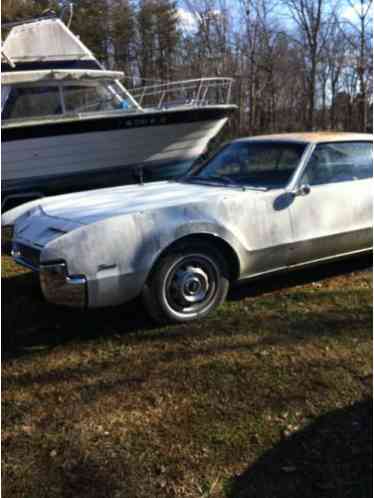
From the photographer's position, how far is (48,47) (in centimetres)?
1100

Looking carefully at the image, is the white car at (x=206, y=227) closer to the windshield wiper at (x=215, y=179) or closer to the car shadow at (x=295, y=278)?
the windshield wiper at (x=215, y=179)

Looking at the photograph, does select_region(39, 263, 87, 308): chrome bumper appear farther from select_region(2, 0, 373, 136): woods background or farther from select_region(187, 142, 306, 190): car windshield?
select_region(2, 0, 373, 136): woods background

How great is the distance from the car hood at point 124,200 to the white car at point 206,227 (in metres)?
0.01

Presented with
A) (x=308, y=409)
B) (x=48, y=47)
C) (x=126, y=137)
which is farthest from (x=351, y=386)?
(x=48, y=47)

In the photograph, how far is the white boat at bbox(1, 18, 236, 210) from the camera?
9.94m

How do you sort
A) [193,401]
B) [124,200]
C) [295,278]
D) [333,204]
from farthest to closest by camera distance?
[295,278] → [333,204] → [124,200] → [193,401]

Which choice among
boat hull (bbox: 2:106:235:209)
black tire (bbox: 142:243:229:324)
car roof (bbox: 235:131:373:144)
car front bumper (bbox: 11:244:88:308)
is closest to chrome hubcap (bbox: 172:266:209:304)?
black tire (bbox: 142:243:229:324)

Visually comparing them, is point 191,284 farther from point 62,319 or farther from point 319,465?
point 319,465

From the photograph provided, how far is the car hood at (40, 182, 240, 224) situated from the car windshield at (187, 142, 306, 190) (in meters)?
0.28

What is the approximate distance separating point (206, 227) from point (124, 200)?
2.57 feet

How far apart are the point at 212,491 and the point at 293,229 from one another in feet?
8.62

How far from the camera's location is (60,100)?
10.4m

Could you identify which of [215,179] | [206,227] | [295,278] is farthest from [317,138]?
[206,227]

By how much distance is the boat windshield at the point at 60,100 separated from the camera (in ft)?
33.4
